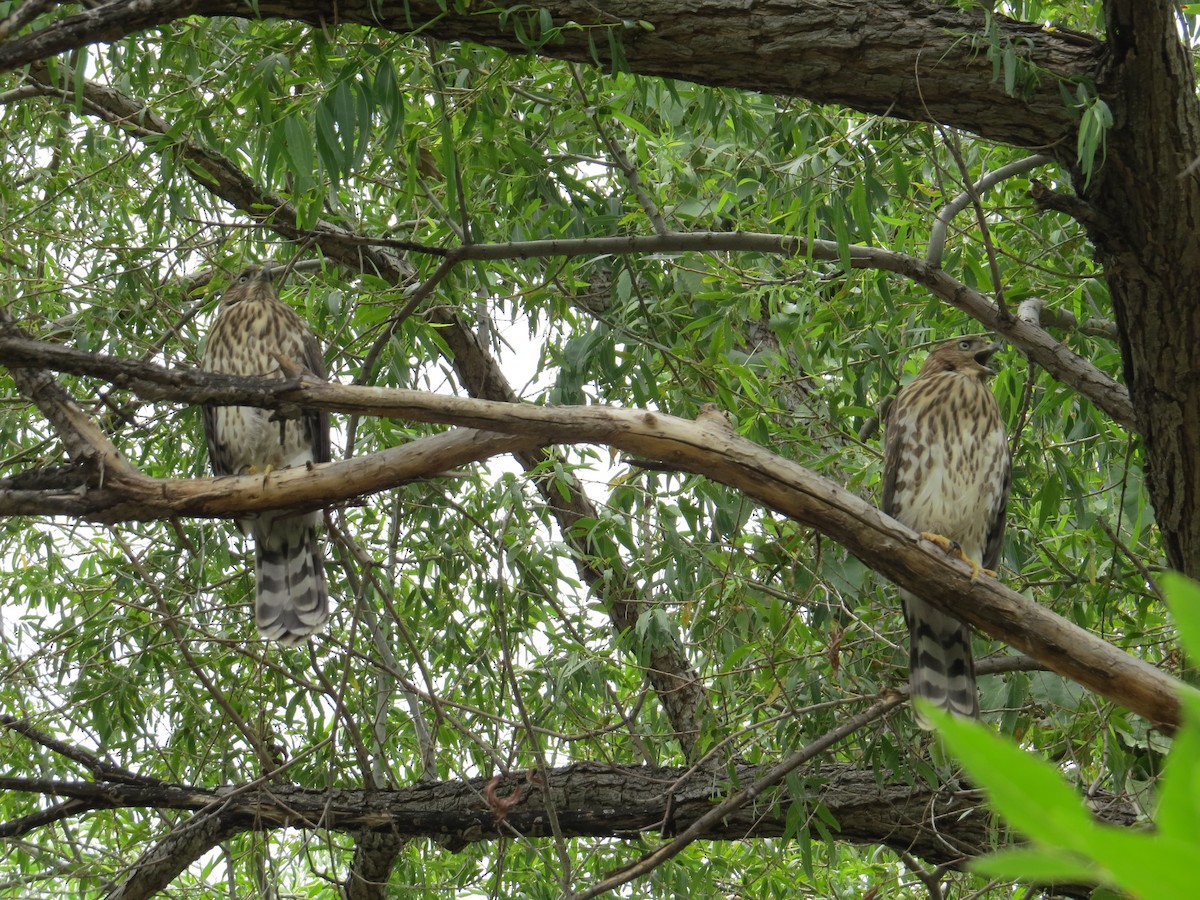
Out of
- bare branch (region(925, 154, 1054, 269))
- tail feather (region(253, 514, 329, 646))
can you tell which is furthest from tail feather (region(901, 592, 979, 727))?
tail feather (region(253, 514, 329, 646))

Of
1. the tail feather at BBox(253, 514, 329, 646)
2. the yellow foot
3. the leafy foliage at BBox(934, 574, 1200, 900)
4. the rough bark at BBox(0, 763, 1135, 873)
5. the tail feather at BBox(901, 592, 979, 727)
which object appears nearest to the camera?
the leafy foliage at BBox(934, 574, 1200, 900)

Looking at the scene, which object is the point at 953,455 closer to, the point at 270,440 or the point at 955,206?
the point at 955,206

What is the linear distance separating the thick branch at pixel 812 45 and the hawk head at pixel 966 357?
1.38 m

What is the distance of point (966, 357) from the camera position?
4551mm

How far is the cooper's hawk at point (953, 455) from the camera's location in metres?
4.18

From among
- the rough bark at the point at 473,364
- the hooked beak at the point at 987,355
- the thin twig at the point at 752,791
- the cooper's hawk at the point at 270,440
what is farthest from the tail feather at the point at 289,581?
the hooked beak at the point at 987,355

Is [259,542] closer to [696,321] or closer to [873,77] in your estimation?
[696,321]

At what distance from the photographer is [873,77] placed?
3141mm

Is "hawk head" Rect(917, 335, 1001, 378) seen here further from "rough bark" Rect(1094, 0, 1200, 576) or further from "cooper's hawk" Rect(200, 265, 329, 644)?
"cooper's hawk" Rect(200, 265, 329, 644)

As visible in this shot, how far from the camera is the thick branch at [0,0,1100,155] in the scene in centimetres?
297

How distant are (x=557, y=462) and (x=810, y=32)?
1464 mm

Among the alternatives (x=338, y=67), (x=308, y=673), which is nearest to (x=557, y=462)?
(x=338, y=67)

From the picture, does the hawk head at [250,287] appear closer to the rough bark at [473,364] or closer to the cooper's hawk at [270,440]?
the cooper's hawk at [270,440]

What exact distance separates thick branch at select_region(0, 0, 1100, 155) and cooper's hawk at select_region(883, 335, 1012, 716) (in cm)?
130
